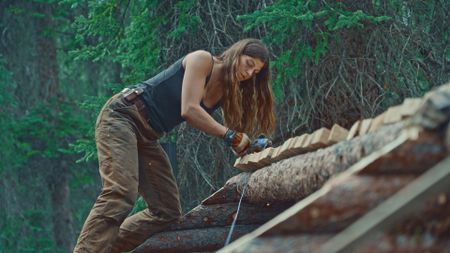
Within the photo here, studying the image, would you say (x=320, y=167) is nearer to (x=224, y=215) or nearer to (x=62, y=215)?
(x=224, y=215)

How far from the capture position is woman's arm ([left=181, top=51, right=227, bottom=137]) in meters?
6.62

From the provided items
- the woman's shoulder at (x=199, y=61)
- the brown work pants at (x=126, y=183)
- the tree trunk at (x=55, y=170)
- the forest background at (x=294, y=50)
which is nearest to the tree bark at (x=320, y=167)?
the brown work pants at (x=126, y=183)

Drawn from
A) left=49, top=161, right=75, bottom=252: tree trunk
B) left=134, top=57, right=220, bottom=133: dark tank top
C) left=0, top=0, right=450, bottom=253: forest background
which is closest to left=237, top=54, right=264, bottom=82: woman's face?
left=134, top=57, right=220, bottom=133: dark tank top

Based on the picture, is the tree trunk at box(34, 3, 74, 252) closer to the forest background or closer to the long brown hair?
the forest background

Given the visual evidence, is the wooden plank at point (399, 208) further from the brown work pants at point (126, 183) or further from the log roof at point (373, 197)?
the brown work pants at point (126, 183)

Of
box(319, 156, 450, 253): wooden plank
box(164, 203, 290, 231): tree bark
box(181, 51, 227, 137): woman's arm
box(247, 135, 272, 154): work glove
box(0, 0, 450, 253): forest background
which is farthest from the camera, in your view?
box(0, 0, 450, 253): forest background

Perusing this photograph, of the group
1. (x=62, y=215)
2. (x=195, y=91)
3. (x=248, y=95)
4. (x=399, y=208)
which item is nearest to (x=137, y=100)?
(x=195, y=91)

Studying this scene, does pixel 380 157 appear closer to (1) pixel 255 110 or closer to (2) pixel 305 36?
(1) pixel 255 110

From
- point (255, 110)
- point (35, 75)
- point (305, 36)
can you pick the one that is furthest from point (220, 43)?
point (35, 75)

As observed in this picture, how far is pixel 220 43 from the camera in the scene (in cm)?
1015

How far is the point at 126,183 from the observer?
6.69m

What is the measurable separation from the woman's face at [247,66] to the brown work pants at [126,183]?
69 centimetres

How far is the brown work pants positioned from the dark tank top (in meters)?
0.07

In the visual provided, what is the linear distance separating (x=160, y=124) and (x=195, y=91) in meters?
0.51
